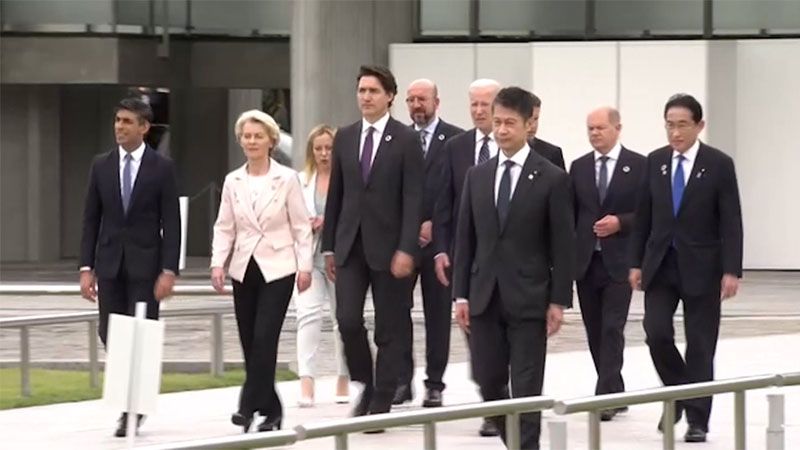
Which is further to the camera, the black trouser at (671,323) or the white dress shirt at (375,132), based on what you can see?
the white dress shirt at (375,132)

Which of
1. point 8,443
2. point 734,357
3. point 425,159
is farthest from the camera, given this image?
point 734,357

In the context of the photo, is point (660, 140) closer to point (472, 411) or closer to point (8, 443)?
point (8, 443)

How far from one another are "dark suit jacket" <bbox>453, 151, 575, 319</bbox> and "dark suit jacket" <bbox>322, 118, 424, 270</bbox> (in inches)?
75.2

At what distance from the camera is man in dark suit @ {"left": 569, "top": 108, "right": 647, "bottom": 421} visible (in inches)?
529

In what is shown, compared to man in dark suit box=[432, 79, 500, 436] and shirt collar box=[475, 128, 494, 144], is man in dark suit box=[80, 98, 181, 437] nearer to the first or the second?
man in dark suit box=[432, 79, 500, 436]

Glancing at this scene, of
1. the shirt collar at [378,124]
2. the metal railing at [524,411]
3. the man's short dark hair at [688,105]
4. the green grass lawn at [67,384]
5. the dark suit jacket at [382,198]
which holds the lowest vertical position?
the green grass lawn at [67,384]

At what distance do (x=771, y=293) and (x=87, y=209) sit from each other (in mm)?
16267

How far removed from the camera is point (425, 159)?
1398 centimetres

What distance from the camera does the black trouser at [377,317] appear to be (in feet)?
41.6

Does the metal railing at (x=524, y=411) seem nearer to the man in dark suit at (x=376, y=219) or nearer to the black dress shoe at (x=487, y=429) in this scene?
the black dress shoe at (x=487, y=429)

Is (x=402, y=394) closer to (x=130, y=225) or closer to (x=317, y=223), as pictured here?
(x=317, y=223)

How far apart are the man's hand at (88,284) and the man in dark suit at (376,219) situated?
1.36 meters

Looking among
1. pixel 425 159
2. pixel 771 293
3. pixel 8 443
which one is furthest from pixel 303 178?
pixel 771 293

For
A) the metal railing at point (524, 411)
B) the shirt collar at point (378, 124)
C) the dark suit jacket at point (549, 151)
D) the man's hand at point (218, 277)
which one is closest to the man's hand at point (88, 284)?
the man's hand at point (218, 277)
